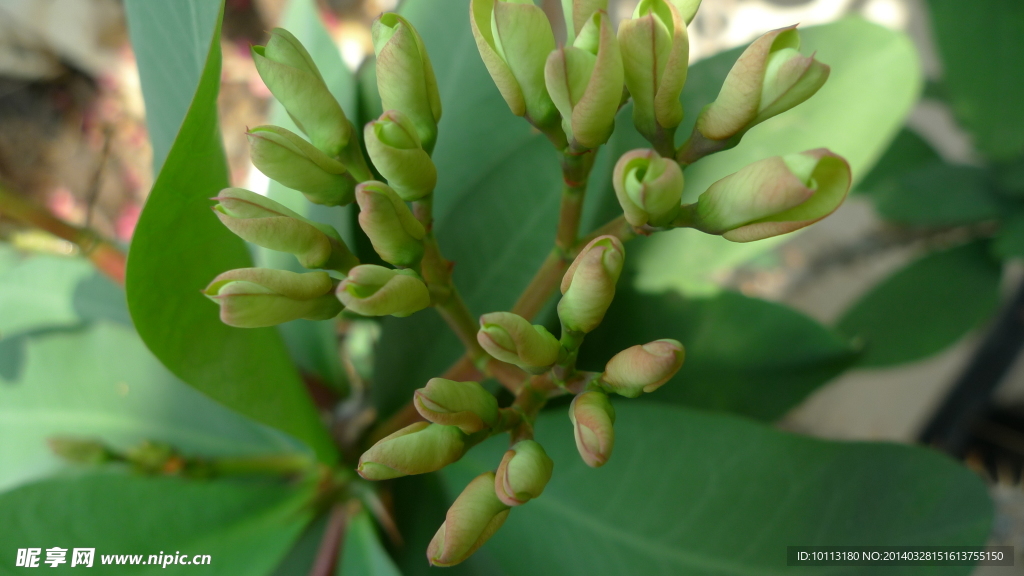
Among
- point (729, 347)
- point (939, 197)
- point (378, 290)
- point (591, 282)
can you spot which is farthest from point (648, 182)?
point (939, 197)

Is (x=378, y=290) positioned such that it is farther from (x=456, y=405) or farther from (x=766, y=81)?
(x=766, y=81)

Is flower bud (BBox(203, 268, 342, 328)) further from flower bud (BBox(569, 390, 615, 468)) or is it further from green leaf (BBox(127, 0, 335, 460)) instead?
flower bud (BBox(569, 390, 615, 468))

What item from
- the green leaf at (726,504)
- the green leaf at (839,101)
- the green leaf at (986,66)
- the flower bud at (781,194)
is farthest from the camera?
the green leaf at (986,66)

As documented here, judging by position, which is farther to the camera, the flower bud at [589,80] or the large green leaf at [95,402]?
the large green leaf at [95,402]

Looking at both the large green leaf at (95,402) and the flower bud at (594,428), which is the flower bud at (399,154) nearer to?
the flower bud at (594,428)

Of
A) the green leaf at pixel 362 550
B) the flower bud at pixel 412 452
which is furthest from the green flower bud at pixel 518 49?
the green leaf at pixel 362 550

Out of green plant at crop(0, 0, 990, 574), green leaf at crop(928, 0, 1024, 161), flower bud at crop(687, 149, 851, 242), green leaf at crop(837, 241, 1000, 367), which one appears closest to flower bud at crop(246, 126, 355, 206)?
green plant at crop(0, 0, 990, 574)

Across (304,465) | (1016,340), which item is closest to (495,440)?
(304,465)
